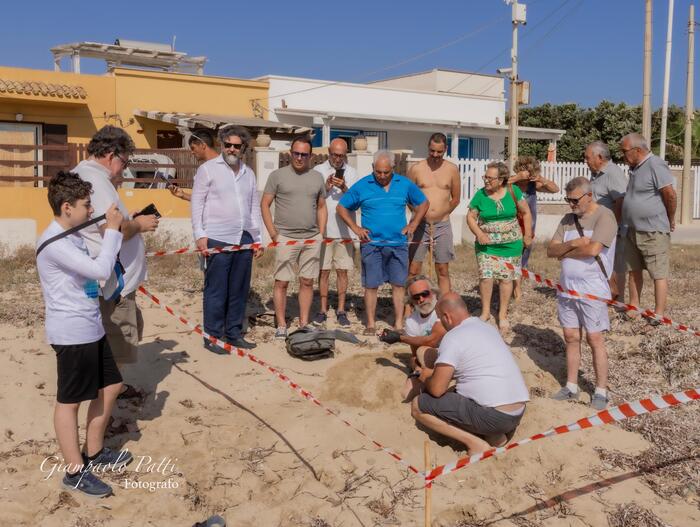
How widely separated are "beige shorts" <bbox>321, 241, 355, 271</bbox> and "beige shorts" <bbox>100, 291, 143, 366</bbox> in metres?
3.09

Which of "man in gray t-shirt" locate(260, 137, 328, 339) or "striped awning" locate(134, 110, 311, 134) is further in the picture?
"striped awning" locate(134, 110, 311, 134)

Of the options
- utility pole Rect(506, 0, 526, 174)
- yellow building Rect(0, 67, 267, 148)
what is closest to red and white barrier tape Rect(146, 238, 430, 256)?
utility pole Rect(506, 0, 526, 174)

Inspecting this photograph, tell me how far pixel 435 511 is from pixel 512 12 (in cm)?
1829

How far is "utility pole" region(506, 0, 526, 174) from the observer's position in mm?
19156

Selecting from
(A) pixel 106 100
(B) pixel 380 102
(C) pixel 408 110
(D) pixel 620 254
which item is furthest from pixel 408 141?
(D) pixel 620 254

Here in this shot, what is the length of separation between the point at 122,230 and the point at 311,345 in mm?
2401

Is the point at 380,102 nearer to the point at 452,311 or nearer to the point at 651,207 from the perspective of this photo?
the point at 651,207

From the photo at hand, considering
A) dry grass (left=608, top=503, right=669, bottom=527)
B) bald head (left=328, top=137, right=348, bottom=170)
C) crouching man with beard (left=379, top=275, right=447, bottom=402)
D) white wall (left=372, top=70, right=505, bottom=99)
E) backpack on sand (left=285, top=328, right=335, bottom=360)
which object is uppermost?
white wall (left=372, top=70, right=505, bottom=99)

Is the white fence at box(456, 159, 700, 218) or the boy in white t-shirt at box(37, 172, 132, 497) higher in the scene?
the white fence at box(456, 159, 700, 218)

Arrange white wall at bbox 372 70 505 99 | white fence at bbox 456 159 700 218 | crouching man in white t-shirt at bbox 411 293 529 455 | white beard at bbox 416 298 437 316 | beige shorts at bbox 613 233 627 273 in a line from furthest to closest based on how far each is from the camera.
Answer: white wall at bbox 372 70 505 99, white fence at bbox 456 159 700 218, beige shorts at bbox 613 233 627 273, white beard at bbox 416 298 437 316, crouching man in white t-shirt at bbox 411 293 529 455

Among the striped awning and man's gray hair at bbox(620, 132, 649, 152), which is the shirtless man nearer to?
man's gray hair at bbox(620, 132, 649, 152)

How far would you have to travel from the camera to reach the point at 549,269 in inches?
449

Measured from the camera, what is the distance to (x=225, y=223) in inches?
259

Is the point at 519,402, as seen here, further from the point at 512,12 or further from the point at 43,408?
the point at 512,12
